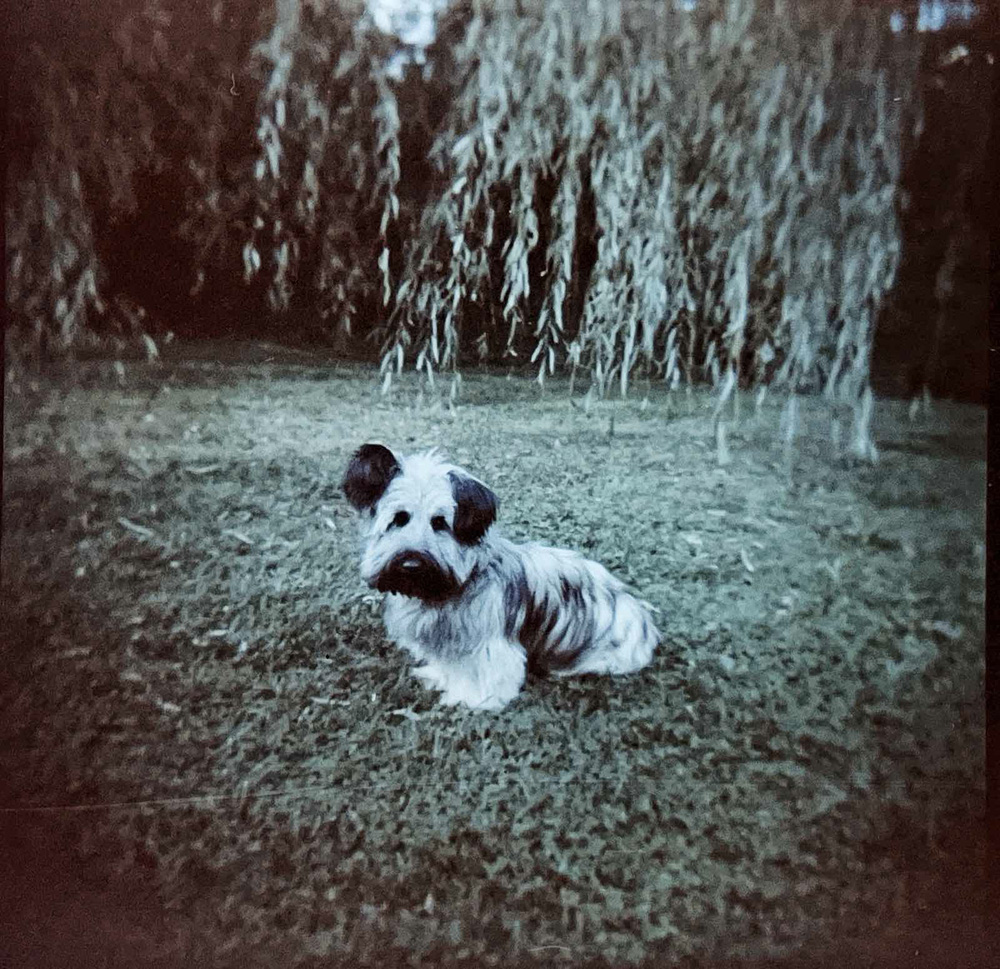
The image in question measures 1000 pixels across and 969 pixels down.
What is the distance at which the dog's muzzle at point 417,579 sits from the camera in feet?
7.38

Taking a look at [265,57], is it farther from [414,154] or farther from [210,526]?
[210,526]

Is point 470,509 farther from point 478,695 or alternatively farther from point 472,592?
point 478,695

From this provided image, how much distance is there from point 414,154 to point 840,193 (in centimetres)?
111

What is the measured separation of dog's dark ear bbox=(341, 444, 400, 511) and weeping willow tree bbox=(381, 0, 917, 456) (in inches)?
9.0

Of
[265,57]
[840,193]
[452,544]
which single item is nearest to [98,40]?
[265,57]

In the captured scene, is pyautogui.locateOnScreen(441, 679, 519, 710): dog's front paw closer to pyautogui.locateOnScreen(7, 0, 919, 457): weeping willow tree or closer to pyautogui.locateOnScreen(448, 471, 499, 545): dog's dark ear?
pyautogui.locateOnScreen(448, 471, 499, 545): dog's dark ear

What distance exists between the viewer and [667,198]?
2326 mm

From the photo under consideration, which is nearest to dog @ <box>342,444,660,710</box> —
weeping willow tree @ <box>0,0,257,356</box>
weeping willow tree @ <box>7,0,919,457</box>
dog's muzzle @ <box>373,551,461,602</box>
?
dog's muzzle @ <box>373,551,461,602</box>

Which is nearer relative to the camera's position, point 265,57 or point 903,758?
point 265,57

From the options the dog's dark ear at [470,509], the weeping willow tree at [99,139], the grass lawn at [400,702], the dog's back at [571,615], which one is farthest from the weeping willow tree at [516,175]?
Result: the dog's back at [571,615]

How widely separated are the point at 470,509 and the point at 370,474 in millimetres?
277

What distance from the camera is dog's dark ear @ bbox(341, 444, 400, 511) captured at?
7.61 feet

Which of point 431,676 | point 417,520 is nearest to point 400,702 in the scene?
point 431,676

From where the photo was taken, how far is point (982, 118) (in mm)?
2365
